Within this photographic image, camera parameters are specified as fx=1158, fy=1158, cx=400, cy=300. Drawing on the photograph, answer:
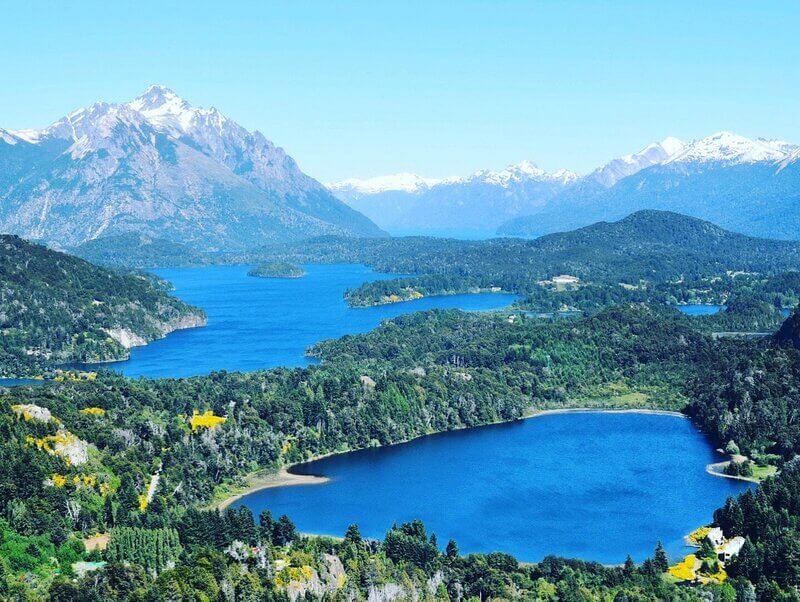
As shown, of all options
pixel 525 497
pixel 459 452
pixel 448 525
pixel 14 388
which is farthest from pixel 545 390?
pixel 14 388

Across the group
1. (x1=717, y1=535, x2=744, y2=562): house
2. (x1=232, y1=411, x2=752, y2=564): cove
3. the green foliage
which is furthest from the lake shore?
(x1=717, y1=535, x2=744, y2=562): house

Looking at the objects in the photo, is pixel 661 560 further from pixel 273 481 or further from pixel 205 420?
pixel 205 420

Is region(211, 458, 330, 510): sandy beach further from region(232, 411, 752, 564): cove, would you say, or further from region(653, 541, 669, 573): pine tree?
region(653, 541, 669, 573): pine tree

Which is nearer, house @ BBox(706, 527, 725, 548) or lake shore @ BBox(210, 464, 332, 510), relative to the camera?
house @ BBox(706, 527, 725, 548)

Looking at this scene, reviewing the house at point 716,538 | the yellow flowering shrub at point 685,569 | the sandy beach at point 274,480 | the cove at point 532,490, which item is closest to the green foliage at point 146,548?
the cove at point 532,490

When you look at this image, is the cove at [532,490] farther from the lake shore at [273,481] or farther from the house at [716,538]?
the house at [716,538]

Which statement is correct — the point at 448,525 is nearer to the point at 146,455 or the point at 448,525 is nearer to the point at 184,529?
the point at 184,529
